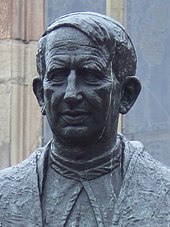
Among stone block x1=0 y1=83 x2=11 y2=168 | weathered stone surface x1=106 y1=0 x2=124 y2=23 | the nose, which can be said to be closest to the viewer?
the nose

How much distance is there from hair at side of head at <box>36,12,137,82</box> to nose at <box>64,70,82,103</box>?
0.26 feet

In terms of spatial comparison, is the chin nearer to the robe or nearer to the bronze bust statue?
the bronze bust statue

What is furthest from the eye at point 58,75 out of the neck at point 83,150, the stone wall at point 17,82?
the stone wall at point 17,82

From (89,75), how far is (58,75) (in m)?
0.06

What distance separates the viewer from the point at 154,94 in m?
7.81

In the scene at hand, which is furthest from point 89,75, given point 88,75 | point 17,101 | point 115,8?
point 17,101

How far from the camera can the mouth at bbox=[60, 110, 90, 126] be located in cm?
310

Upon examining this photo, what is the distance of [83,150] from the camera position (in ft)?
10.4

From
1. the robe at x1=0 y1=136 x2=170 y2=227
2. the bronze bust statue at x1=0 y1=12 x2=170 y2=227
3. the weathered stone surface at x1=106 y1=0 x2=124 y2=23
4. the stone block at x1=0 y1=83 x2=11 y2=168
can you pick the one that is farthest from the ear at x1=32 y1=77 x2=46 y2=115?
the stone block at x1=0 y1=83 x2=11 y2=168

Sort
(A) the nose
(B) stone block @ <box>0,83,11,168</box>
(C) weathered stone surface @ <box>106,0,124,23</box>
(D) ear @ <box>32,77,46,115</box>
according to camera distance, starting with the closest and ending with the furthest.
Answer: (A) the nose < (D) ear @ <box>32,77,46,115</box> < (C) weathered stone surface @ <box>106,0,124,23</box> < (B) stone block @ <box>0,83,11,168</box>

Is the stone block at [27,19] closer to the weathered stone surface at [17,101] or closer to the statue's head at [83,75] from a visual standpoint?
the weathered stone surface at [17,101]

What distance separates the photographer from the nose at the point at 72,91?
308 centimetres

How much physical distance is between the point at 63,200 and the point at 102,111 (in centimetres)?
20

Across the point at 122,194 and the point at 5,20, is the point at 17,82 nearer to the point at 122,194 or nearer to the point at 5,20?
the point at 5,20
